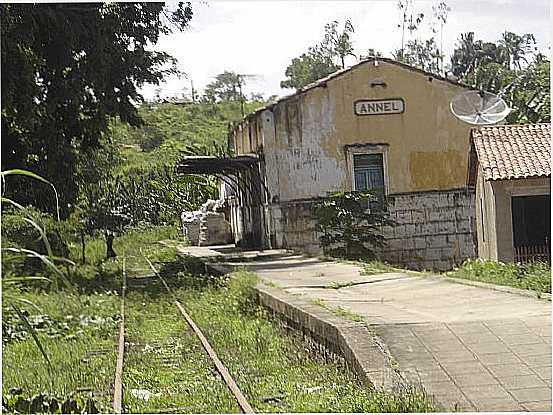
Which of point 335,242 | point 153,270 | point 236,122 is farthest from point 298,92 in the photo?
point 153,270

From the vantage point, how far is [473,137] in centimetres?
951

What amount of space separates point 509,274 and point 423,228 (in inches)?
56.7

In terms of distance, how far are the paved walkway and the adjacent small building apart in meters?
0.80

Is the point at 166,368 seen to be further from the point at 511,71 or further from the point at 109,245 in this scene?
the point at 511,71

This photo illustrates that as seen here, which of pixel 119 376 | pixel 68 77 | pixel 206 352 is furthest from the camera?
pixel 68 77

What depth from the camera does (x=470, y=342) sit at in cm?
523

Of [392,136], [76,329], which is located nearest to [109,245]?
[76,329]

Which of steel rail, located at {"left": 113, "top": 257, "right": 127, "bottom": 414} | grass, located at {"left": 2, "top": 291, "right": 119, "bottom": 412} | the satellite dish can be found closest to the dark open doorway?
the satellite dish

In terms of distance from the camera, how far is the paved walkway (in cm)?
443

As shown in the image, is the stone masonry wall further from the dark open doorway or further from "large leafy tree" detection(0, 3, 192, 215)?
"large leafy tree" detection(0, 3, 192, 215)

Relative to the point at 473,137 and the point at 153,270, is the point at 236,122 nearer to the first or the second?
the point at 153,270

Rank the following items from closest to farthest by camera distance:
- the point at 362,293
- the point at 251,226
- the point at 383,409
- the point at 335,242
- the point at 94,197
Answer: the point at 383,409
the point at 362,293
the point at 94,197
the point at 335,242
the point at 251,226

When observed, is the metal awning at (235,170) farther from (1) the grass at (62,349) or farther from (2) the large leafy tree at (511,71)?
(2) the large leafy tree at (511,71)

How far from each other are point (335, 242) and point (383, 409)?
6061 mm
